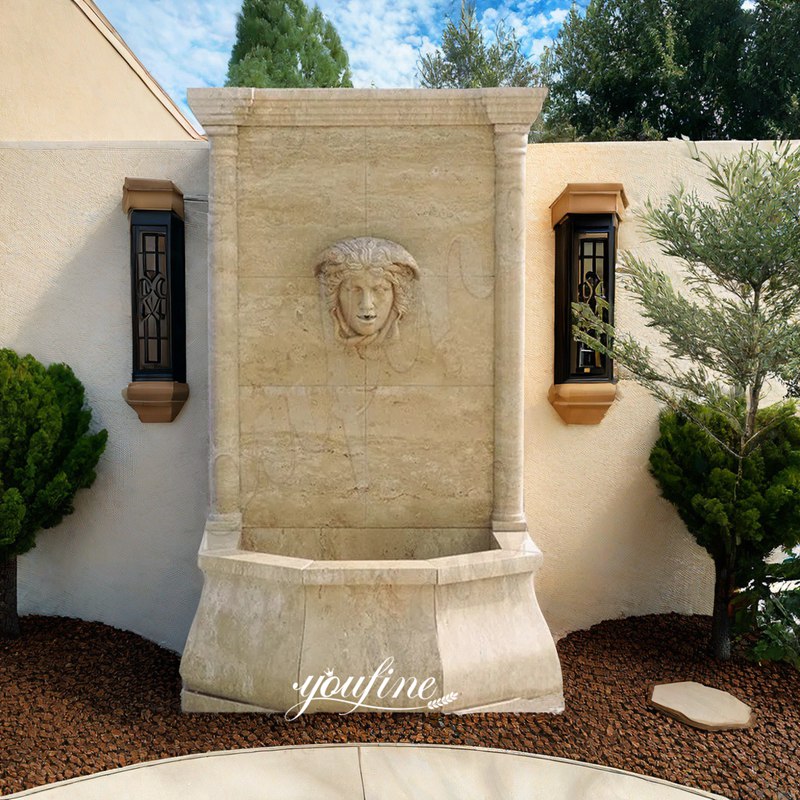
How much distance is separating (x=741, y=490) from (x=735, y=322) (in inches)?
36.9

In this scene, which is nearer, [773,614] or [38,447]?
[773,614]

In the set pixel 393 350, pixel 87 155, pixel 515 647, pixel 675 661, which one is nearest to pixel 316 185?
pixel 393 350

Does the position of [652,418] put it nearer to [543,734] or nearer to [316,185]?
[543,734]

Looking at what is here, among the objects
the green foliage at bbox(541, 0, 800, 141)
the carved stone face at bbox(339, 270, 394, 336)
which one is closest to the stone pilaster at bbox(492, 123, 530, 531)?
the carved stone face at bbox(339, 270, 394, 336)

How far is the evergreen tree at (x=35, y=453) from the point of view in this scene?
315 centimetres

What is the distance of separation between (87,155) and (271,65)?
27.4ft

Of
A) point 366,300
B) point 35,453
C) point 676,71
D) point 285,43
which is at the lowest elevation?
point 35,453

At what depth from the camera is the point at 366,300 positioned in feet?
9.62

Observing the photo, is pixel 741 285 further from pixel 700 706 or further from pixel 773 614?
pixel 700 706

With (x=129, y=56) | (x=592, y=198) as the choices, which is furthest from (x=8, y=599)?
(x=129, y=56)

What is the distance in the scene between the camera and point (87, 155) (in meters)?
3.60

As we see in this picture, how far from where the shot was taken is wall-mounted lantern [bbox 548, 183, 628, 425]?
11.1ft

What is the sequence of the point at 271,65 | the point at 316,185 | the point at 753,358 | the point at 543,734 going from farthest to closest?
the point at 271,65 < the point at 316,185 < the point at 753,358 < the point at 543,734

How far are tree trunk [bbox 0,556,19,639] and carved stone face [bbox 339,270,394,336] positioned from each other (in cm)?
248
